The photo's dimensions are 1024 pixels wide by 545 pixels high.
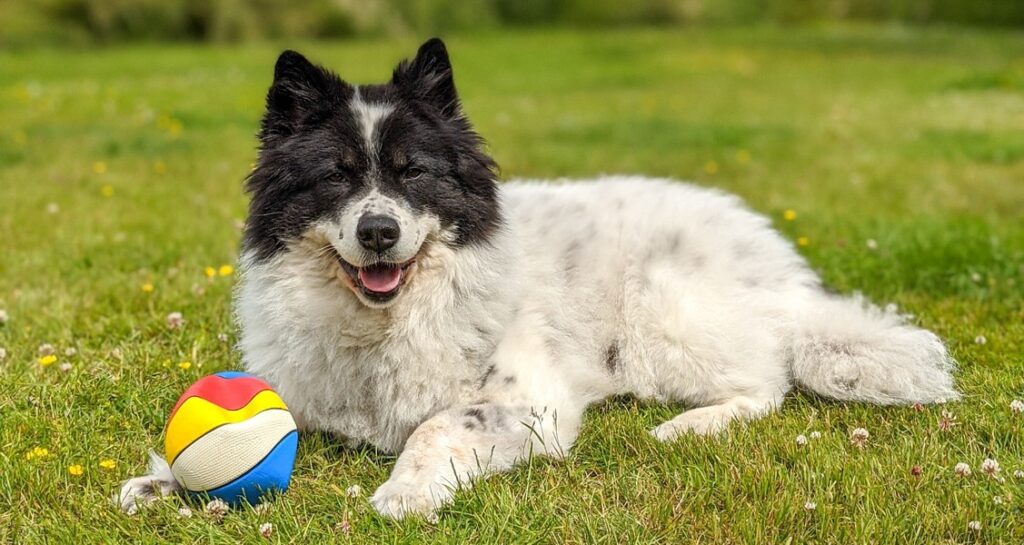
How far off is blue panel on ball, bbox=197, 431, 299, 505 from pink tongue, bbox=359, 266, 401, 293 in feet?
2.06

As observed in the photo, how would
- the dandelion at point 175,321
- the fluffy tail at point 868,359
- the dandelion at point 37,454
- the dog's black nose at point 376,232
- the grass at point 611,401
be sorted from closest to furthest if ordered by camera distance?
the grass at point 611,401 → the dog's black nose at point 376,232 → the dandelion at point 37,454 → the fluffy tail at point 868,359 → the dandelion at point 175,321

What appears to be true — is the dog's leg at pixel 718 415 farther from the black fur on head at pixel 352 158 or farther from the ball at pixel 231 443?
the ball at pixel 231 443

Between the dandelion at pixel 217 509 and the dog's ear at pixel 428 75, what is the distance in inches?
68.2

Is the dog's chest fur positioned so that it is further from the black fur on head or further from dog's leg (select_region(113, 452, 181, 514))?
dog's leg (select_region(113, 452, 181, 514))

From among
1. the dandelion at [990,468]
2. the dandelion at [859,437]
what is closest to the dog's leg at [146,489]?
the dandelion at [859,437]

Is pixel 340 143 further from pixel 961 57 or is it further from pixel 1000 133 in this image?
pixel 961 57

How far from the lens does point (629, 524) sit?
121 inches

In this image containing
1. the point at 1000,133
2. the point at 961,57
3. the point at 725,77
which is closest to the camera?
the point at 1000,133

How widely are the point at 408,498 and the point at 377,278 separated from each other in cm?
86

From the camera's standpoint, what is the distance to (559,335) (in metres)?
4.12

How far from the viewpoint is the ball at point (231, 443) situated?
321 centimetres

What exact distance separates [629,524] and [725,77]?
19222 millimetres

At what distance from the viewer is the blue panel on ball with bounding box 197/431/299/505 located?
3240mm

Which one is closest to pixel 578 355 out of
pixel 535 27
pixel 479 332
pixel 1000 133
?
pixel 479 332
